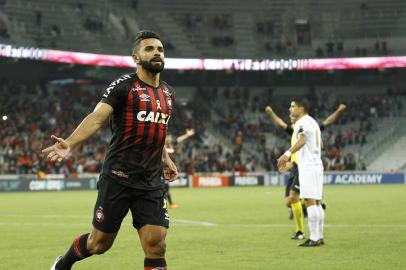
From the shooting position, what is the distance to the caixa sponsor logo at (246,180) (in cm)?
4803

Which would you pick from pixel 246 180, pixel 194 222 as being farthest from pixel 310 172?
pixel 246 180

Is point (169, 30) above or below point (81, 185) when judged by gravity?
above

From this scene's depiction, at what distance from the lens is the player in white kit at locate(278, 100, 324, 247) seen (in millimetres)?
13727

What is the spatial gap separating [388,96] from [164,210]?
169 ft

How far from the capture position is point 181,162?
50125 millimetres

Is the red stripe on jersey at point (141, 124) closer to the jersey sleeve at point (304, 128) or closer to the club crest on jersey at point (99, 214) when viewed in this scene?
the club crest on jersey at point (99, 214)

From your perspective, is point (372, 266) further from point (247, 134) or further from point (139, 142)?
point (247, 134)

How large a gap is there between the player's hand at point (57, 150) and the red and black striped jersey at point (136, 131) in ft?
2.97

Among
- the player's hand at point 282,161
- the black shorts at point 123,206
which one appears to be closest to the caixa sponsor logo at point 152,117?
the black shorts at point 123,206

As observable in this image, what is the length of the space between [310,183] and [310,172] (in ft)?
0.64

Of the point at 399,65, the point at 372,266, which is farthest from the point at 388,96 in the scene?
the point at 372,266

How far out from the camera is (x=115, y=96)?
7789 millimetres

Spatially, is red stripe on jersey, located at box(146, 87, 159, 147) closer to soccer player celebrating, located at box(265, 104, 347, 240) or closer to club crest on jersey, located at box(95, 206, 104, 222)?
club crest on jersey, located at box(95, 206, 104, 222)

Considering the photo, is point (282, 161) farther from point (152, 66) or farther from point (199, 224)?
point (199, 224)
